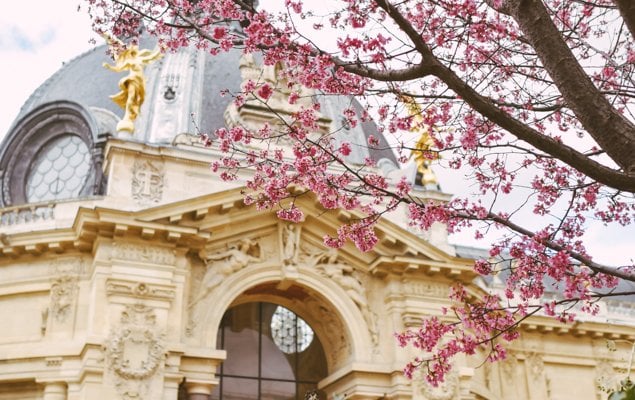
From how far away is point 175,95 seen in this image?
23.1m

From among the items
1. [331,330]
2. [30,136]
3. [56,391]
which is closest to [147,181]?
[56,391]

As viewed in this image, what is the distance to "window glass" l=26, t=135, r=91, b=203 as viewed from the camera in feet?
74.1

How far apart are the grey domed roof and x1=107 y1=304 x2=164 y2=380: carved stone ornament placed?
558 cm

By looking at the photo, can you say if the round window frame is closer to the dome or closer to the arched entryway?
the dome

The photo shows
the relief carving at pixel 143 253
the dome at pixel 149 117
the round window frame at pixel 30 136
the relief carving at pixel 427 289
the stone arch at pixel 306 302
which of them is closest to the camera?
the relief carving at pixel 143 253

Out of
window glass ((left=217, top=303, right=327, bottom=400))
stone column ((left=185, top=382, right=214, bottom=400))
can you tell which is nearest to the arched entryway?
window glass ((left=217, top=303, right=327, bottom=400))

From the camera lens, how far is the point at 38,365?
58.0 ft

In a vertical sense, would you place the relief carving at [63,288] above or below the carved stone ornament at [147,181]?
below

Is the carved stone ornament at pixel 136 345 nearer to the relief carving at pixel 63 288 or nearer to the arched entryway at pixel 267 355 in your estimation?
the relief carving at pixel 63 288

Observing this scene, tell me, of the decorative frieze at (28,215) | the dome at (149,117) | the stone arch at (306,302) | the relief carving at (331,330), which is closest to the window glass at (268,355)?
the stone arch at (306,302)

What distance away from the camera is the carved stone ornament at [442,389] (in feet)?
63.0

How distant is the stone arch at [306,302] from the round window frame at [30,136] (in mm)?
7113

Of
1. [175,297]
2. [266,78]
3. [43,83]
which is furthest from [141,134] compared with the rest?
[43,83]

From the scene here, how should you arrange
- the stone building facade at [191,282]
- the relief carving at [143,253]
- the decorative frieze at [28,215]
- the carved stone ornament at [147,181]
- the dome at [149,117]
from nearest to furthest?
the stone building facade at [191,282], the relief carving at [143,253], the carved stone ornament at [147,181], the decorative frieze at [28,215], the dome at [149,117]
